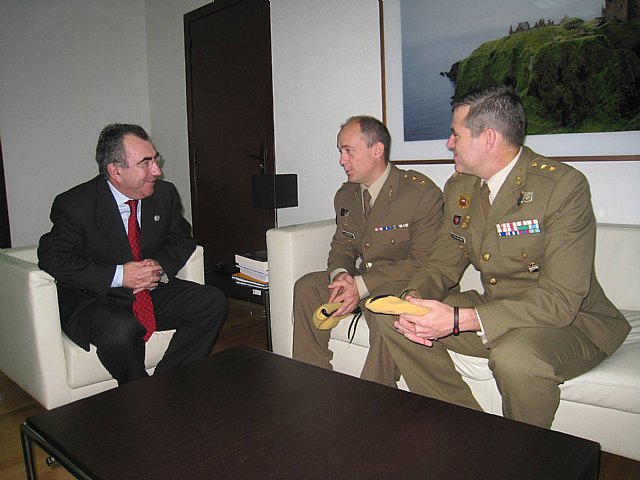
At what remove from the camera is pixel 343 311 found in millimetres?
2150

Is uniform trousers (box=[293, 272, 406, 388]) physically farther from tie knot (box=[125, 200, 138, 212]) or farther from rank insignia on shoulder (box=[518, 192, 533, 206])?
tie knot (box=[125, 200, 138, 212])

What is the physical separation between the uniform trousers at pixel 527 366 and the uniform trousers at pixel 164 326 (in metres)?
0.97

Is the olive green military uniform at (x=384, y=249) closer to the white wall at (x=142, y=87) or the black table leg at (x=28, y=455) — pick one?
the white wall at (x=142, y=87)

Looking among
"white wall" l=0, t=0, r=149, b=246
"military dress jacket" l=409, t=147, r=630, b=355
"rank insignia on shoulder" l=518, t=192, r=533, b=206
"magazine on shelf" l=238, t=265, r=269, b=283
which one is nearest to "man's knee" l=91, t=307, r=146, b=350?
"magazine on shelf" l=238, t=265, r=269, b=283

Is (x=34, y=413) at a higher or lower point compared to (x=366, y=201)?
lower

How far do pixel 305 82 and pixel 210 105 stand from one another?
1.11 m

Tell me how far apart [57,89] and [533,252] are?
4.02 meters

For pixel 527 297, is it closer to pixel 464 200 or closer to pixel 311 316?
pixel 464 200

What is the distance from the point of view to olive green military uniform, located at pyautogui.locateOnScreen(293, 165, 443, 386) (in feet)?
7.38

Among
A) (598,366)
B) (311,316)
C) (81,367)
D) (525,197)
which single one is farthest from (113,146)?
(598,366)

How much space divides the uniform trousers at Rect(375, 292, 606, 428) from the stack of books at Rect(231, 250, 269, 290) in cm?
114

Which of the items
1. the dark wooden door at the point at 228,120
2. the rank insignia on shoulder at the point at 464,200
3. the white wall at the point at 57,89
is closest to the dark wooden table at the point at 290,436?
the rank insignia on shoulder at the point at 464,200

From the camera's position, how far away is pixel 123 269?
7.12 ft

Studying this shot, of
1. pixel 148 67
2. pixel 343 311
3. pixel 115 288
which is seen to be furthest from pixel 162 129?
pixel 343 311
